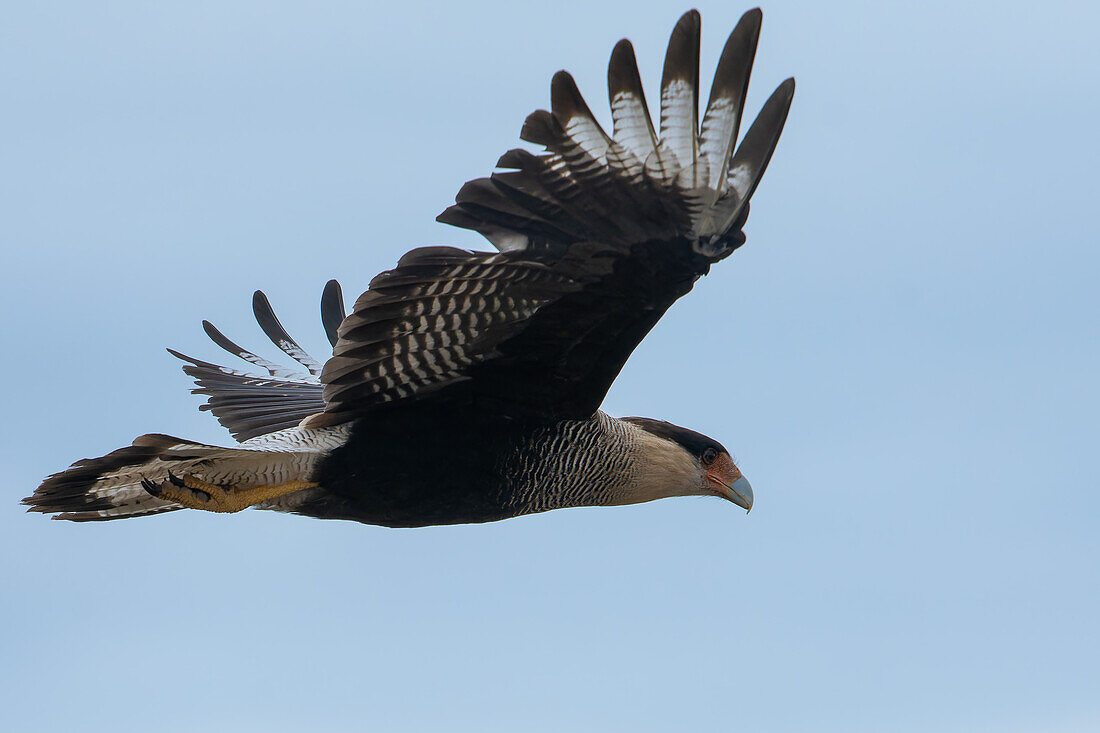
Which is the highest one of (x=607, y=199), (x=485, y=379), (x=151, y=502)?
(x=607, y=199)

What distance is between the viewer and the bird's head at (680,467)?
725cm

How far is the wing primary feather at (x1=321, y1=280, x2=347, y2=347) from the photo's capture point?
8.88 meters

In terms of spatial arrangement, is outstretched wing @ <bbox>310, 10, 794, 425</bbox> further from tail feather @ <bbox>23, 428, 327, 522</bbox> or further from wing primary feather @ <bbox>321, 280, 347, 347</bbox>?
wing primary feather @ <bbox>321, 280, 347, 347</bbox>

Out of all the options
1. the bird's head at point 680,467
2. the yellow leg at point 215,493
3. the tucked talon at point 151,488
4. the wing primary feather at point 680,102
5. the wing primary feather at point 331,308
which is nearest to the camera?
the wing primary feather at point 680,102

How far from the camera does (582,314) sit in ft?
19.7

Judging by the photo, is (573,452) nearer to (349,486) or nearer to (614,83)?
(349,486)

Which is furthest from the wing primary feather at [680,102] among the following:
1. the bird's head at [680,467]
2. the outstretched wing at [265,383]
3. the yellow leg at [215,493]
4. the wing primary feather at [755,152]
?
the outstretched wing at [265,383]

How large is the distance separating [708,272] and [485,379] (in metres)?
1.30

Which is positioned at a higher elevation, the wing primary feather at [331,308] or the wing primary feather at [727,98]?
the wing primary feather at [331,308]

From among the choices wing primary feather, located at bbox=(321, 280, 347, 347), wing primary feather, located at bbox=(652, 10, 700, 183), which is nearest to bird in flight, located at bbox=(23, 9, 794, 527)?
wing primary feather, located at bbox=(652, 10, 700, 183)

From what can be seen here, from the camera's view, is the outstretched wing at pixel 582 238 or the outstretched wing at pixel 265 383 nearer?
the outstretched wing at pixel 582 238

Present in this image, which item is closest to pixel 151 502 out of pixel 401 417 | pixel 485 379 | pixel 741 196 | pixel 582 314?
pixel 401 417

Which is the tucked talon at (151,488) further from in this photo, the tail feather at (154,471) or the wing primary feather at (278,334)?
the wing primary feather at (278,334)

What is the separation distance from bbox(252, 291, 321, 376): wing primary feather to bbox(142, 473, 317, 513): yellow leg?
8.55ft
